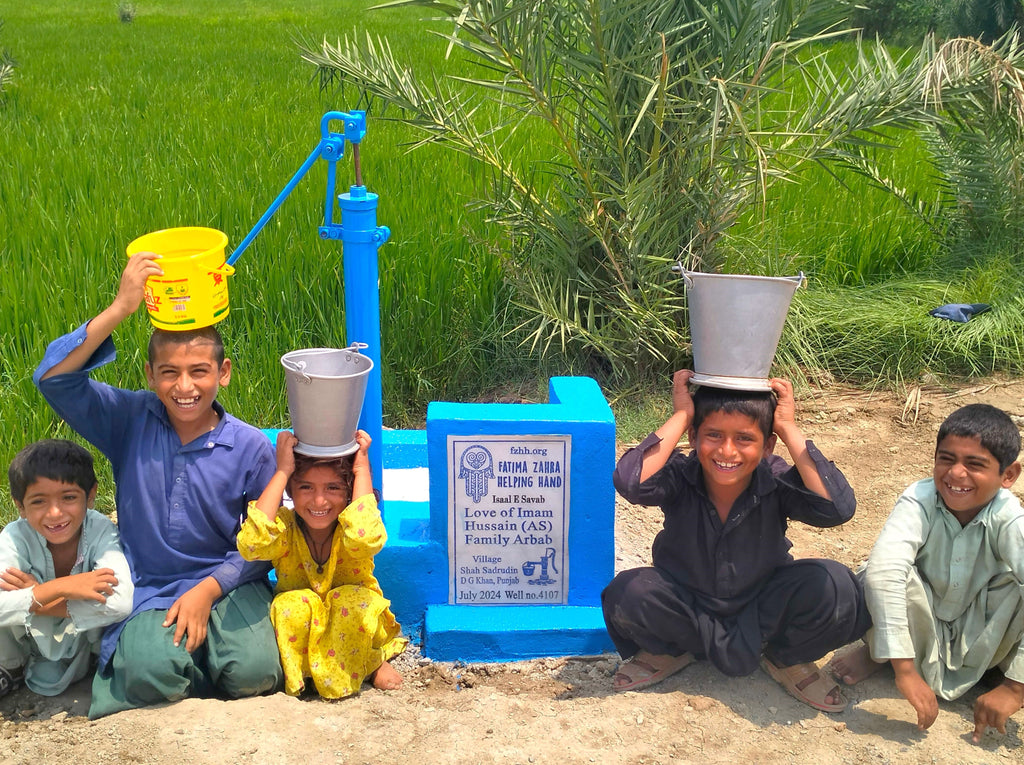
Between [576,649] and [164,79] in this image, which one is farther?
[164,79]

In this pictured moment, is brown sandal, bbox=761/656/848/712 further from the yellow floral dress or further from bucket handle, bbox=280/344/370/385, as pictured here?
bucket handle, bbox=280/344/370/385

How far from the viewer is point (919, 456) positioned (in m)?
4.36

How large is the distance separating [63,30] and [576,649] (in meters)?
16.4

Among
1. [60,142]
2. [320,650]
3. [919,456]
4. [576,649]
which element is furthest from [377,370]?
[60,142]

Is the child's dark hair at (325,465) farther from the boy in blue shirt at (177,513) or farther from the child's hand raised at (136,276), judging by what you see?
the child's hand raised at (136,276)

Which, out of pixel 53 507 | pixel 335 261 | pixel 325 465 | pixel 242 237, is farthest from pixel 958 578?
pixel 242 237

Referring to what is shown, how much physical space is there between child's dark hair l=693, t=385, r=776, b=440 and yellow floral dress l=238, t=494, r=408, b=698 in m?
0.90

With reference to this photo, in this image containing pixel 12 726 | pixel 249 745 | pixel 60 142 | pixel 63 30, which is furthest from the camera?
pixel 63 30

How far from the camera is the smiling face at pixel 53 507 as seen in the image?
105 inches

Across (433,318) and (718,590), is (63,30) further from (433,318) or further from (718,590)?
(718,590)

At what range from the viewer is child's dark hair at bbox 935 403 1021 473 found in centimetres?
253

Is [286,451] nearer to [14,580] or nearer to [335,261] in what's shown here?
[14,580]

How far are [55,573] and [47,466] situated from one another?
31 cm

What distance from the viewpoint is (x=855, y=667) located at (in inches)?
111
